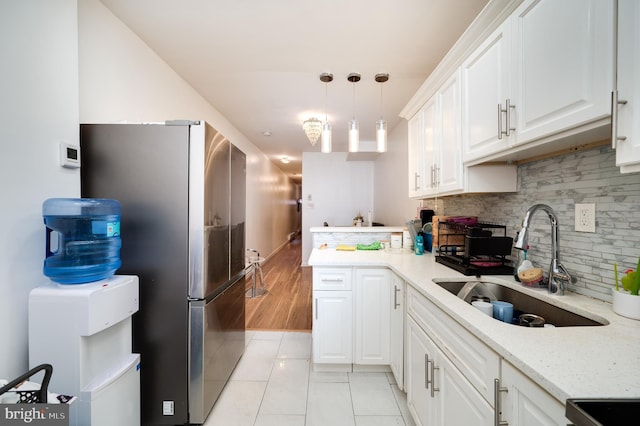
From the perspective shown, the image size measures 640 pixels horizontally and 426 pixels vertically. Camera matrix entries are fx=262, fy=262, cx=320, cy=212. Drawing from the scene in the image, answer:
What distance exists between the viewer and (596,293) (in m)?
1.15

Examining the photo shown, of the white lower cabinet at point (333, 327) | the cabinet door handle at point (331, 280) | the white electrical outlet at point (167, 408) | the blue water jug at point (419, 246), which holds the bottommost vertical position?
the white electrical outlet at point (167, 408)

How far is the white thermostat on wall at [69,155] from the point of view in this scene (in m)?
1.34

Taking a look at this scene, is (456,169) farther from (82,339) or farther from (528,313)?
(82,339)

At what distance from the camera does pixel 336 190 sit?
6.18 meters

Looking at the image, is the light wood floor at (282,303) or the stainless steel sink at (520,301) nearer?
the stainless steel sink at (520,301)

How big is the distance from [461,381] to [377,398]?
1079 millimetres

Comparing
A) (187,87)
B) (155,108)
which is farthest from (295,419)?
(187,87)

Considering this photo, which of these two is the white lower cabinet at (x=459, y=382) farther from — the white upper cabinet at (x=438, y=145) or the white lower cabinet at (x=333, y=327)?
the white upper cabinet at (x=438, y=145)

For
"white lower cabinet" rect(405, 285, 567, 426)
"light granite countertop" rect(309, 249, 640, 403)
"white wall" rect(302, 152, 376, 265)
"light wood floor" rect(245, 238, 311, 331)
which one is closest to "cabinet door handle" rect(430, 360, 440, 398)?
"white lower cabinet" rect(405, 285, 567, 426)

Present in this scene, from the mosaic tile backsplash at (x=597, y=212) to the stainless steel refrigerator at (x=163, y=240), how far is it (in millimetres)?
1922

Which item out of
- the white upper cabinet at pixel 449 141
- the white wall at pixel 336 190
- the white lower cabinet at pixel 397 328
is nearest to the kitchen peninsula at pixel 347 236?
the white lower cabinet at pixel 397 328

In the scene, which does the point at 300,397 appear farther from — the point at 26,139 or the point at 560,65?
the point at 560,65

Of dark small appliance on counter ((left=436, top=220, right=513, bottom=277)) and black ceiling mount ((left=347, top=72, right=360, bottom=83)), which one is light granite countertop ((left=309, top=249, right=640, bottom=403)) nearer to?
dark small appliance on counter ((left=436, top=220, right=513, bottom=277))

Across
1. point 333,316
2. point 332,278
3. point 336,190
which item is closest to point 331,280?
point 332,278
